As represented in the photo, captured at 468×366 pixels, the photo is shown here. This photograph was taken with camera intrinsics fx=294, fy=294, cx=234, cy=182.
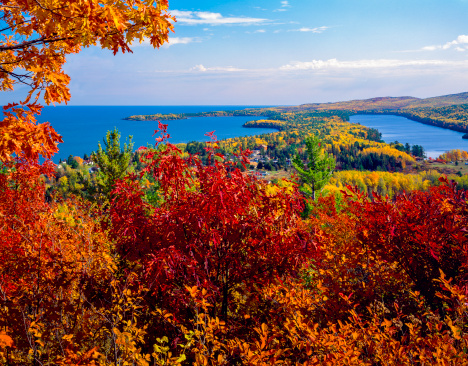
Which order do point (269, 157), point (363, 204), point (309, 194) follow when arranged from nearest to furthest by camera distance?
point (363, 204)
point (309, 194)
point (269, 157)

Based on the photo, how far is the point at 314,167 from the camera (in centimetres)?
2912

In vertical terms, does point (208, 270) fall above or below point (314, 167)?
above

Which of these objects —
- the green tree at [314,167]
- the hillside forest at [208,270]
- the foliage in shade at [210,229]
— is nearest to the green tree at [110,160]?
the green tree at [314,167]

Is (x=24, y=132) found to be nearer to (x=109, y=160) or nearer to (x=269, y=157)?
(x=109, y=160)

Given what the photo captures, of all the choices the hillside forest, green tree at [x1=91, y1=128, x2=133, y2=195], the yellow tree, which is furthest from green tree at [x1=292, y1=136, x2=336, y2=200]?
the yellow tree

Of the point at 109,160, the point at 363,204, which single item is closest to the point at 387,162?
the point at 109,160

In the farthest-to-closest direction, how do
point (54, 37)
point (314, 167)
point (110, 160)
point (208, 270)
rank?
point (314, 167) < point (110, 160) < point (208, 270) < point (54, 37)

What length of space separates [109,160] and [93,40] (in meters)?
22.9

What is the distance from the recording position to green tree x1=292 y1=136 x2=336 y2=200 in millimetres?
28578

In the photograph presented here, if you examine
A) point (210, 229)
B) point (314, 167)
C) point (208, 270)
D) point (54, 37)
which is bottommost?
point (314, 167)

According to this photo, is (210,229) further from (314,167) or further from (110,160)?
(314,167)

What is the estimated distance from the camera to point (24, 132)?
2.81 m

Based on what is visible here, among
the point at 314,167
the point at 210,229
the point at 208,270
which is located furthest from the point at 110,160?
the point at 210,229

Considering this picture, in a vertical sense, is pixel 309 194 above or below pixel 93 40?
below
